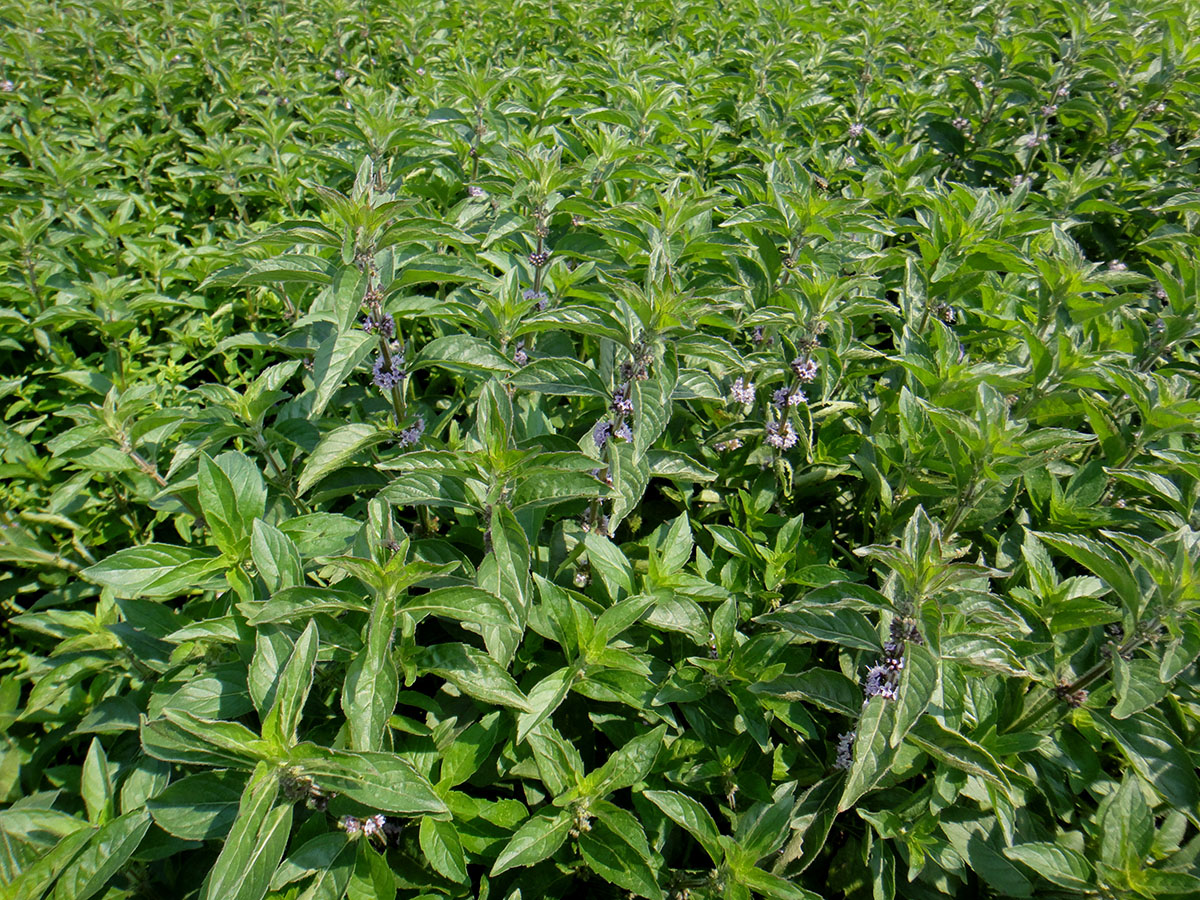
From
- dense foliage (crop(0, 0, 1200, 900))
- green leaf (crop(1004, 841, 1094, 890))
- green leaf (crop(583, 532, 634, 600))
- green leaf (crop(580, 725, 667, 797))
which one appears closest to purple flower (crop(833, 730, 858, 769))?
dense foliage (crop(0, 0, 1200, 900))

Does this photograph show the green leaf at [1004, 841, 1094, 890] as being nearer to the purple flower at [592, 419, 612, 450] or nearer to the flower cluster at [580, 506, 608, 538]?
the flower cluster at [580, 506, 608, 538]

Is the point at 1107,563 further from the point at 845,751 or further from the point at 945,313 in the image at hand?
the point at 945,313

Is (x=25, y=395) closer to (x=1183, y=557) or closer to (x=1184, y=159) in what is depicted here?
(x=1183, y=557)

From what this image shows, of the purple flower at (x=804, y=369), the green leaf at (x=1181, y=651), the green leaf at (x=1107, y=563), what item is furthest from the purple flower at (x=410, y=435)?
the green leaf at (x=1181, y=651)

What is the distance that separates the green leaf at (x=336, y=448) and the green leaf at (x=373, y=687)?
713 mm

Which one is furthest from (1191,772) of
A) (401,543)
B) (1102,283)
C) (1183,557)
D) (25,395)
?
(25,395)

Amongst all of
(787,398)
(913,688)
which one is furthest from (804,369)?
(913,688)

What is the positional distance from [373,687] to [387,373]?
49.7 inches

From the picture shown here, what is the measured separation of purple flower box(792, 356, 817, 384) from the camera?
9.87 ft

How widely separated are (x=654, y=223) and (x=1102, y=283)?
2.06m

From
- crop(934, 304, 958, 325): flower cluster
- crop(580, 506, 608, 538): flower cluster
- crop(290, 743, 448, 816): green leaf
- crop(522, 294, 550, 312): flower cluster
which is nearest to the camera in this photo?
crop(290, 743, 448, 816): green leaf

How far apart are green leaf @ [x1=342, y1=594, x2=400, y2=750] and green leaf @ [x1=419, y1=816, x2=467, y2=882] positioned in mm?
421

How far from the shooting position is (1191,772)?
2199 mm

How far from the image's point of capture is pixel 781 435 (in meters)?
3.13
